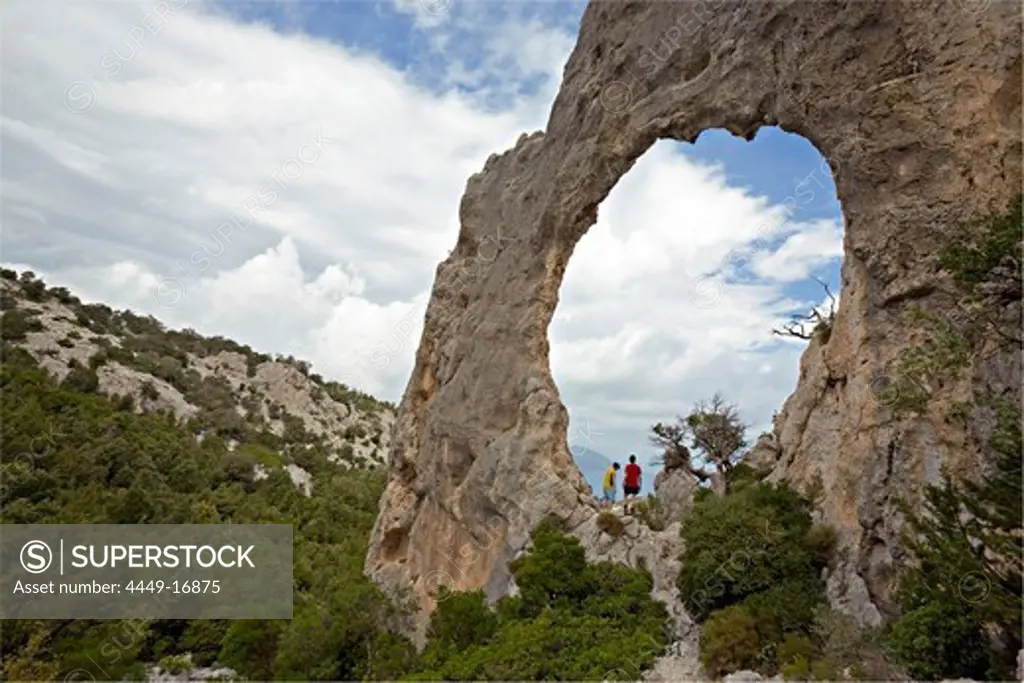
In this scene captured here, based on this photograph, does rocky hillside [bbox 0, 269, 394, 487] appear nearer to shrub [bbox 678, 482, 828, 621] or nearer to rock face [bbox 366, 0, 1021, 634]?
rock face [bbox 366, 0, 1021, 634]

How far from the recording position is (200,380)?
52.9 meters

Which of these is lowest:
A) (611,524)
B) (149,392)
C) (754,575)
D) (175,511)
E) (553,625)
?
(553,625)

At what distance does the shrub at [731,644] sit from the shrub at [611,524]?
4.30 meters

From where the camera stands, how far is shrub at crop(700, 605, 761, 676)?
10500 millimetres

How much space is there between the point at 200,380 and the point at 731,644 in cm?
5033

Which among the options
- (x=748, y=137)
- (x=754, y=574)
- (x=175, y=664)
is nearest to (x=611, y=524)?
(x=754, y=574)

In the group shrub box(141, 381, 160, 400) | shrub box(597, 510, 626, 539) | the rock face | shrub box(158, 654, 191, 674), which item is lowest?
shrub box(158, 654, 191, 674)

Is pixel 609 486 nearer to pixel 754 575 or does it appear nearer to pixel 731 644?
pixel 754 575

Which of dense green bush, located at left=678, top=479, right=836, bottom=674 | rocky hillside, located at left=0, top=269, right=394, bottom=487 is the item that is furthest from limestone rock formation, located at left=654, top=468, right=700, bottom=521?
rocky hillside, located at left=0, top=269, right=394, bottom=487

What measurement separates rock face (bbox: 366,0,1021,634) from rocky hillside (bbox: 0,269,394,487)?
2510 centimetres

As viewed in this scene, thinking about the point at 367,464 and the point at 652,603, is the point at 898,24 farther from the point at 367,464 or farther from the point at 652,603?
the point at 367,464

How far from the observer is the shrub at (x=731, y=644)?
1050 centimetres

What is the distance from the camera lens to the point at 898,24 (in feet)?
40.1

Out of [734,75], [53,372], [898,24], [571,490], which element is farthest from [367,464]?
[898,24]
